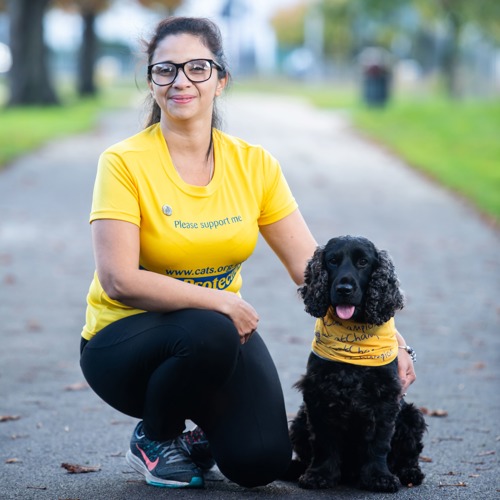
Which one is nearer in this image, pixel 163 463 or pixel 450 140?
pixel 163 463

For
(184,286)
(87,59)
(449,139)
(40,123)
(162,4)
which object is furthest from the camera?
(162,4)

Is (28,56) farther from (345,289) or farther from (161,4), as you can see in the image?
(345,289)

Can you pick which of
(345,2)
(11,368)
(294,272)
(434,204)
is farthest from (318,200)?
(345,2)

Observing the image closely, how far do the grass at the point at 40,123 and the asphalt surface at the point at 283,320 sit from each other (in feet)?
4.96

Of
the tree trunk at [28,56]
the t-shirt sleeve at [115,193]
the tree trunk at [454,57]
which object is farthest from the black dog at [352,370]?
the tree trunk at [454,57]

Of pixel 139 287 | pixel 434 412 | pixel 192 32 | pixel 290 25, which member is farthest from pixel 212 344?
pixel 290 25

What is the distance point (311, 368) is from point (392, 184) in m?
12.8

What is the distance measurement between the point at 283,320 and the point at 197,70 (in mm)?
4194

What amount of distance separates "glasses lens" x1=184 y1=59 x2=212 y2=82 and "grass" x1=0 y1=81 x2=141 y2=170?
14008 mm

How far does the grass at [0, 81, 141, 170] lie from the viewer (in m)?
20.7

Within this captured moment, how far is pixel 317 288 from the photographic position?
4.16 meters

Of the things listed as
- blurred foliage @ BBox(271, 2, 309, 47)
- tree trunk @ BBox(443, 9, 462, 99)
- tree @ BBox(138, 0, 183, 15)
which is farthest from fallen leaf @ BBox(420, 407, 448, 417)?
blurred foliage @ BBox(271, 2, 309, 47)

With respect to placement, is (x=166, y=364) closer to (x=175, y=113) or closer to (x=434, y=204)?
(x=175, y=113)

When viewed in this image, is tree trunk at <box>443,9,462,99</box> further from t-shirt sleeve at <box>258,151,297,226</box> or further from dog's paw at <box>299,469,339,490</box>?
dog's paw at <box>299,469,339,490</box>
